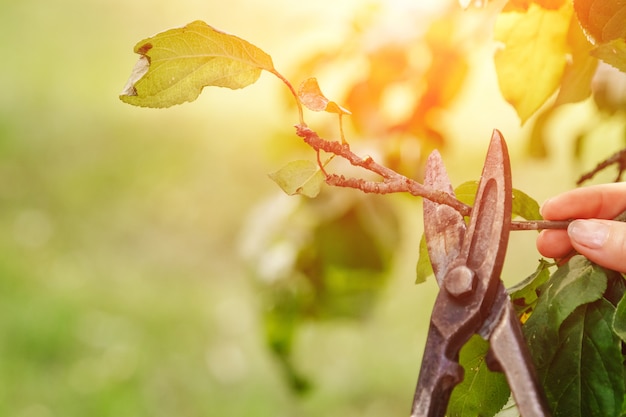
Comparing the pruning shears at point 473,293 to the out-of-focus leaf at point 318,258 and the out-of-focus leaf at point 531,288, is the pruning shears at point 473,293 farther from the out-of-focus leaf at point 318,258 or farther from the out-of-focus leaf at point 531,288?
the out-of-focus leaf at point 318,258

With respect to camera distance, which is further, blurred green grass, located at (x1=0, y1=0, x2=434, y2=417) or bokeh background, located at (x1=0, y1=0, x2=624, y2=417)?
blurred green grass, located at (x1=0, y1=0, x2=434, y2=417)

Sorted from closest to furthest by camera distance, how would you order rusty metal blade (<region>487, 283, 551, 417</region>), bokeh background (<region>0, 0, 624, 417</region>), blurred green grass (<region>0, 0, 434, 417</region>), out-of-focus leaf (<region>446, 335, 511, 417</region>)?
rusty metal blade (<region>487, 283, 551, 417</region>) < out-of-focus leaf (<region>446, 335, 511, 417</region>) < bokeh background (<region>0, 0, 624, 417</region>) < blurred green grass (<region>0, 0, 434, 417</region>)

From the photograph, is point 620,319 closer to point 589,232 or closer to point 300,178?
point 589,232

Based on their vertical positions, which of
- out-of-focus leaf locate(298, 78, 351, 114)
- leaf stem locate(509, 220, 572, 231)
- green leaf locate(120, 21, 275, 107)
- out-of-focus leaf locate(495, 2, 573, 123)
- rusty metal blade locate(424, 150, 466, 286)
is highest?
out-of-focus leaf locate(495, 2, 573, 123)

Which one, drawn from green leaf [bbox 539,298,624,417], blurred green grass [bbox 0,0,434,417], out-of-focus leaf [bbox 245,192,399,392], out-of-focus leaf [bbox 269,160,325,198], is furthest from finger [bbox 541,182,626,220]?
blurred green grass [bbox 0,0,434,417]

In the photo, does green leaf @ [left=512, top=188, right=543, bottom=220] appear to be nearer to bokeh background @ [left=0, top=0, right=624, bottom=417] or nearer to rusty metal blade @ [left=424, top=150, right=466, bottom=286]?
rusty metal blade @ [left=424, top=150, right=466, bottom=286]

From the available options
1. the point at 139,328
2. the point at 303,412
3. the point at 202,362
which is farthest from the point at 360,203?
the point at 139,328

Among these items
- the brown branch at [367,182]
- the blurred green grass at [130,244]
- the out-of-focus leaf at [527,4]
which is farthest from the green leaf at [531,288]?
the blurred green grass at [130,244]
